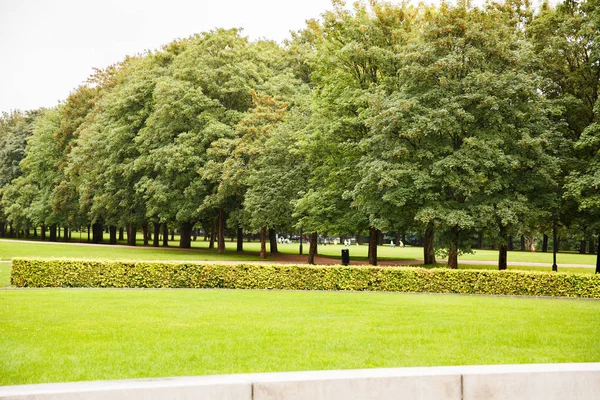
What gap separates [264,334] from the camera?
1051 centimetres

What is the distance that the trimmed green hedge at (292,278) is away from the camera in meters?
18.7

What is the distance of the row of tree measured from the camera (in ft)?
79.5

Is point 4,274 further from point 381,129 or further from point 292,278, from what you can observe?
point 381,129

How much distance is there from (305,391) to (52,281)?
15.4 m

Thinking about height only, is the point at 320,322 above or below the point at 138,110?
below

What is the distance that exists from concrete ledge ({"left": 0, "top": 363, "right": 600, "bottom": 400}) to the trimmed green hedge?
1292cm

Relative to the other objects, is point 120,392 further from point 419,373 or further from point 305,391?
point 419,373

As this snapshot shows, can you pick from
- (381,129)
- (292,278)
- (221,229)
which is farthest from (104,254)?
(292,278)

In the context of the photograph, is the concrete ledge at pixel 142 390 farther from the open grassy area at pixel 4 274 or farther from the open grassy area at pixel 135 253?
the open grassy area at pixel 135 253

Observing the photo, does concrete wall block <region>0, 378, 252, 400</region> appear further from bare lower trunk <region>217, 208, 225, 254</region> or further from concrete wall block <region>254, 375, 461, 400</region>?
bare lower trunk <region>217, 208, 225, 254</region>

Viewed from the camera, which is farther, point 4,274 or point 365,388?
point 4,274

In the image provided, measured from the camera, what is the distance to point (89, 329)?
1081 centimetres

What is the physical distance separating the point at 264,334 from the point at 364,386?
4.77 metres

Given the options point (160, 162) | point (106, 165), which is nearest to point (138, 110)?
point (106, 165)
